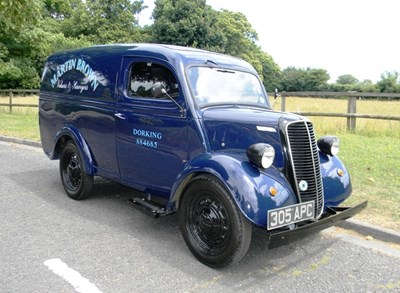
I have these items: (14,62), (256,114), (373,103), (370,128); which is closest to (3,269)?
(256,114)

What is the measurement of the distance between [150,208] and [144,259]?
0.69m

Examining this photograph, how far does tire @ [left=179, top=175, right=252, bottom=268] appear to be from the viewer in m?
3.55

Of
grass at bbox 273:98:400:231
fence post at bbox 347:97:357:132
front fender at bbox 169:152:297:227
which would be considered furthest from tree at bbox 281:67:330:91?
front fender at bbox 169:152:297:227

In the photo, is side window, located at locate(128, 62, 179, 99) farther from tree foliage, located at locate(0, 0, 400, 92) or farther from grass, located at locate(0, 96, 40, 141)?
tree foliage, located at locate(0, 0, 400, 92)

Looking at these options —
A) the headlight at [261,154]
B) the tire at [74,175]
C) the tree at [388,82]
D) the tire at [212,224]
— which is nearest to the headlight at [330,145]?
the headlight at [261,154]

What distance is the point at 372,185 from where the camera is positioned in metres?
6.05

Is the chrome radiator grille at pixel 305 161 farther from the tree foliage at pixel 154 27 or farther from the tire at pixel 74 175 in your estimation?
the tree foliage at pixel 154 27

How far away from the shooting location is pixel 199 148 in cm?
419

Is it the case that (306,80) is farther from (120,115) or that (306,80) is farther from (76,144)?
(120,115)

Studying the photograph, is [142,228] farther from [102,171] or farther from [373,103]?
[373,103]

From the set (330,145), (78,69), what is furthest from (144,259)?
(78,69)

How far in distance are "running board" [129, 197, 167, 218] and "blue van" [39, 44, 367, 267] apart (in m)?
0.01

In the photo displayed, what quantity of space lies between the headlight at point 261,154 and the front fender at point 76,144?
270 cm

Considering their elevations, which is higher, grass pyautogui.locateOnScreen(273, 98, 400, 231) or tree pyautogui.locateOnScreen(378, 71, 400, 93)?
tree pyautogui.locateOnScreen(378, 71, 400, 93)
